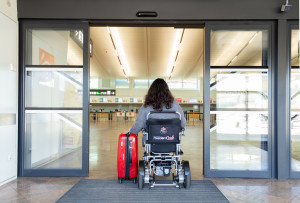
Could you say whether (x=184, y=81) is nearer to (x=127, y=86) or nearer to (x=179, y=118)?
(x=127, y=86)

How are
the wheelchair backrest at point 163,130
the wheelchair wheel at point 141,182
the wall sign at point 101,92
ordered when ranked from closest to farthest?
the wheelchair backrest at point 163,130
the wheelchair wheel at point 141,182
the wall sign at point 101,92

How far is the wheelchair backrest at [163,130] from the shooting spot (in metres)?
2.58

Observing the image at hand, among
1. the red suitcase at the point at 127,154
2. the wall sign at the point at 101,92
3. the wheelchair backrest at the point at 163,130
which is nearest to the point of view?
the wheelchair backrest at the point at 163,130

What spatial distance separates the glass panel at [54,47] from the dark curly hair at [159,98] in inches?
51.7

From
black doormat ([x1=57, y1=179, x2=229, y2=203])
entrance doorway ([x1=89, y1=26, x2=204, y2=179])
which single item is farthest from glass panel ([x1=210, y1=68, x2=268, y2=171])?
black doormat ([x1=57, y1=179, x2=229, y2=203])

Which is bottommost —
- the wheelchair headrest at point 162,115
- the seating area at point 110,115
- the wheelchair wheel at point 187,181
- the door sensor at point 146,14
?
the seating area at point 110,115

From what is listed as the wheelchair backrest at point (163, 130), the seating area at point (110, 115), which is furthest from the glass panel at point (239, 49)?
the seating area at point (110, 115)

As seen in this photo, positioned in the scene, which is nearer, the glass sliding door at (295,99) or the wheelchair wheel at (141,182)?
the wheelchair wheel at (141,182)

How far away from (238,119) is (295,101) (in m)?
0.91

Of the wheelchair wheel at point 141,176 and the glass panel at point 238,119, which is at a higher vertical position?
the glass panel at point 238,119

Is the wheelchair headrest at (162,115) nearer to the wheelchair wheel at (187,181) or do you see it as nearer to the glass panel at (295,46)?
the wheelchair wheel at (187,181)

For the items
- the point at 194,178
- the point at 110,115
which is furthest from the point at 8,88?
the point at 110,115

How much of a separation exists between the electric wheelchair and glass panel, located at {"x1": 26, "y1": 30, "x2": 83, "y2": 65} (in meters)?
1.63

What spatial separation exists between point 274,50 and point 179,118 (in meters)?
1.96
